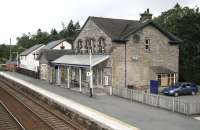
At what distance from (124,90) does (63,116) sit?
9.47 meters

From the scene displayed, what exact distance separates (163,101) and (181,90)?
8775mm

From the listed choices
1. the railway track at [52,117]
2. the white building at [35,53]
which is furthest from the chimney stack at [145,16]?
the white building at [35,53]

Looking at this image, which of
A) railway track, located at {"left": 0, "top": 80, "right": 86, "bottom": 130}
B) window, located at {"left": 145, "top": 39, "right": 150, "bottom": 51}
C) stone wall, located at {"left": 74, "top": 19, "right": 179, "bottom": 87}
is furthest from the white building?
railway track, located at {"left": 0, "top": 80, "right": 86, "bottom": 130}

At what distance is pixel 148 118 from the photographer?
2202 cm

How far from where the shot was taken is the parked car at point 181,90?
109 feet

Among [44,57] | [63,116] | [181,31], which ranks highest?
[181,31]

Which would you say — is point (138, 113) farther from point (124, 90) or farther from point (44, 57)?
point (44, 57)

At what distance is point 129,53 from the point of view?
1484 inches

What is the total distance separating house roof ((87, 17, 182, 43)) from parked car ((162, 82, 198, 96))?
7.66m

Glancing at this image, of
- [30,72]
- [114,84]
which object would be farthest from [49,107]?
[30,72]

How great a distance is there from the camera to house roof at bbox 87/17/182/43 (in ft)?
123

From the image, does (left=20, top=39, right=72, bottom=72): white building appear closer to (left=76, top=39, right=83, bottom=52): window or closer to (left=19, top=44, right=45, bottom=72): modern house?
(left=19, top=44, right=45, bottom=72): modern house

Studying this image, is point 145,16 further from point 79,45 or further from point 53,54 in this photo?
point 53,54

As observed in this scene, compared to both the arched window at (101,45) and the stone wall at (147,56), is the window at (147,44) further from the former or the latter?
the arched window at (101,45)
